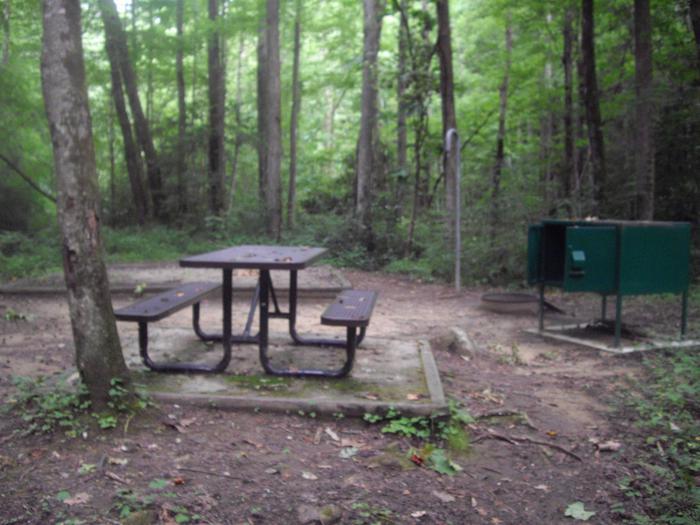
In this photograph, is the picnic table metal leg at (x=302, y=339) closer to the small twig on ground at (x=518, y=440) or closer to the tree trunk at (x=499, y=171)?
the small twig on ground at (x=518, y=440)

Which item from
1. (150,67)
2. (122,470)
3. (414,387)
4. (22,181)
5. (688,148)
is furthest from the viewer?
(150,67)

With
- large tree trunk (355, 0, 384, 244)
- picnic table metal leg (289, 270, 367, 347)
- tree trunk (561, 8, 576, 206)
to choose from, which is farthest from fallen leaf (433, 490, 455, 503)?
tree trunk (561, 8, 576, 206)

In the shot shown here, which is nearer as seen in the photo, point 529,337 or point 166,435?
point 166,435

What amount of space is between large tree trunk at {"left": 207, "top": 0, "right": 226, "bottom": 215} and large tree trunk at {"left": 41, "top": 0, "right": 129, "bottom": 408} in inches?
604

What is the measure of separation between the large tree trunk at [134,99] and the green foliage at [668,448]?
1624 cm

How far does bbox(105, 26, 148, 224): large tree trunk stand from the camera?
18141 millimetres

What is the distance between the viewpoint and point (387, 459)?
3.61 meters

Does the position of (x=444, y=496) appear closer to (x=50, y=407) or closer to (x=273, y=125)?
(x=50, y=407)

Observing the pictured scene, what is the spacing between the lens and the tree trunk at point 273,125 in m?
15.6

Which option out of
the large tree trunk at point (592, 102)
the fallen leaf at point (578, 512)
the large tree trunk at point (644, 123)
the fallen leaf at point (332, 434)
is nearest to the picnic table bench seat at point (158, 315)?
the fallen leaf at point (332, 434)

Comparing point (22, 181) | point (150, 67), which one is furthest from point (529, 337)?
point (150, 67)

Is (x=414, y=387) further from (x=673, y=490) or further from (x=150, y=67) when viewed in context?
(x=150, y=67)

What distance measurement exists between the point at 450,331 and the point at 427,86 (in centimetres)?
808

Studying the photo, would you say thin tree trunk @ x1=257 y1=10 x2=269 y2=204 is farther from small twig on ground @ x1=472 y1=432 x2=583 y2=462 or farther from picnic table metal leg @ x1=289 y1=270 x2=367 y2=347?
small twig on ground @ x1=472 y1=432 x2=583 y2=462
